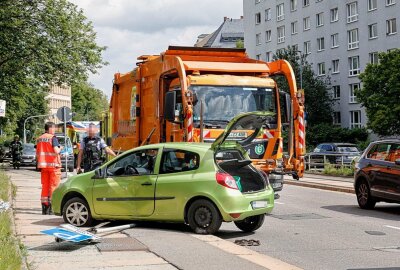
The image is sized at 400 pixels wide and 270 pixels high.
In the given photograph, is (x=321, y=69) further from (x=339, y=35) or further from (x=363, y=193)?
(x=363, y=193)

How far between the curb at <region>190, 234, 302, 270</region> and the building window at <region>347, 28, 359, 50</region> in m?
56.6

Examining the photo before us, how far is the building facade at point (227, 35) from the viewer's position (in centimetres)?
11850

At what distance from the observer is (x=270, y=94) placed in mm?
14586

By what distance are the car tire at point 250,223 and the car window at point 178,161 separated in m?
1.30

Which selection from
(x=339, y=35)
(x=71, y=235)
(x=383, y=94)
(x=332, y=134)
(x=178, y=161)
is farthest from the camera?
(x=339, y=35)

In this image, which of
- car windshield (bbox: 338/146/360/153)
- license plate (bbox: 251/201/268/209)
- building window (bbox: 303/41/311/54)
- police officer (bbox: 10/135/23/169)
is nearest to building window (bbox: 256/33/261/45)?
building window (bbox: 303/41/311/54)

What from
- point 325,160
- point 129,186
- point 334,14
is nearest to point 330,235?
point 129,186

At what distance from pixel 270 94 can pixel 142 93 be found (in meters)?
3.71

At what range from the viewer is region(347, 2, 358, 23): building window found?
64.1m

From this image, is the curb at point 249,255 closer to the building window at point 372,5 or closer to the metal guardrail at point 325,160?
the metal guardrail at point 325,160

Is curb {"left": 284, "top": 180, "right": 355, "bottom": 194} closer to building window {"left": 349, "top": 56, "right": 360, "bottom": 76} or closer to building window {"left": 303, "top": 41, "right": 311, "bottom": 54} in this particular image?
building window {"left": 349, "top": 56, "right": 360, "bottom": 76}

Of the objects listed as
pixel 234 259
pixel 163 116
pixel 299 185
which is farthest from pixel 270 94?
pixel 299 185

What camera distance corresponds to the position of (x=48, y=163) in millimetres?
13062

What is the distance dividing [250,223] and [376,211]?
5.20 m
